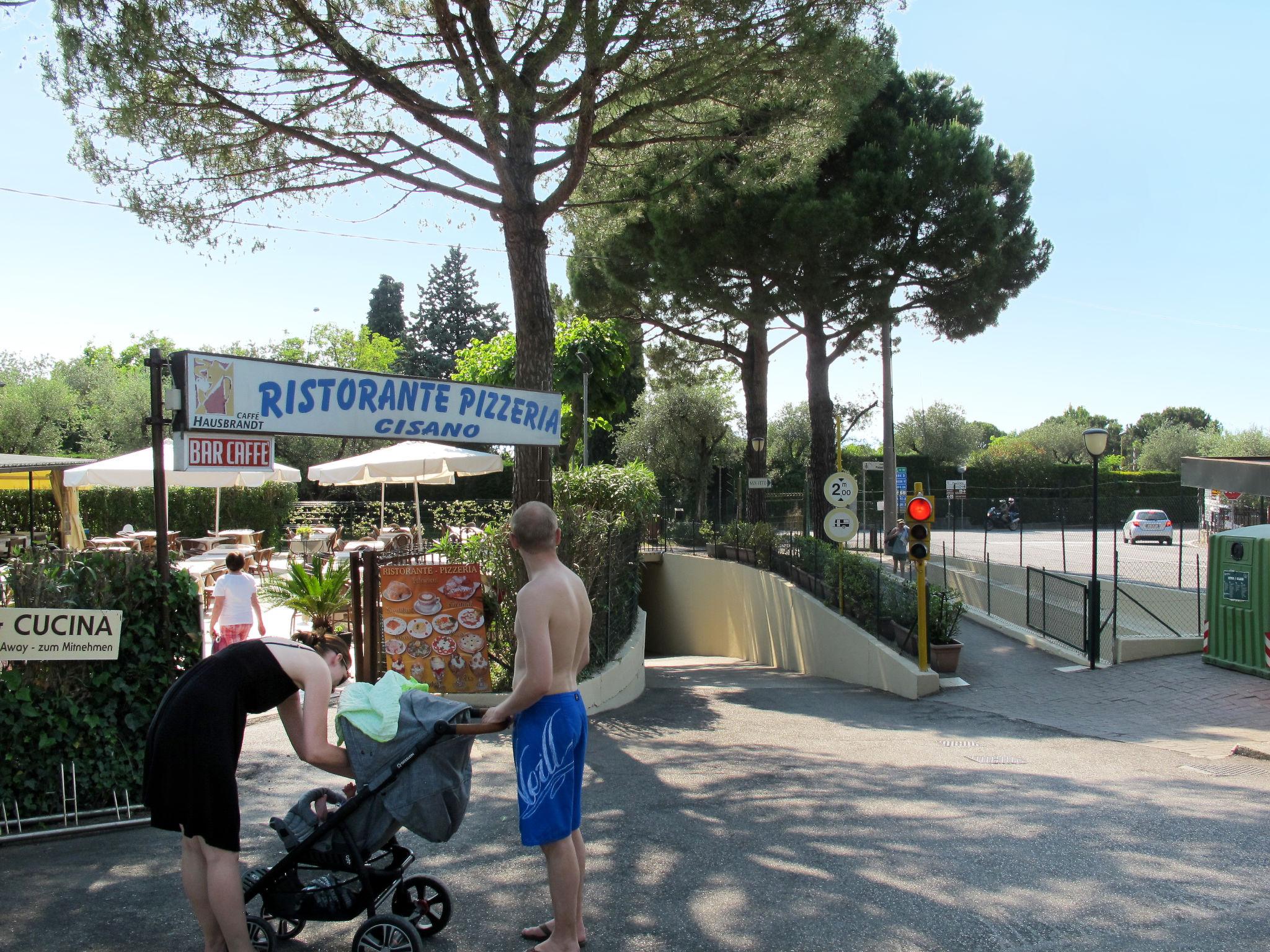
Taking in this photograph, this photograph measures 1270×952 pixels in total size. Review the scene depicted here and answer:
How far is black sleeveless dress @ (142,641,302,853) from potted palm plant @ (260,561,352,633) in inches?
249

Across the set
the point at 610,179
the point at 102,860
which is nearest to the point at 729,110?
the point at 610,179

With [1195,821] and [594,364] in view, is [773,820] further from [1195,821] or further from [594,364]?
[594,364]

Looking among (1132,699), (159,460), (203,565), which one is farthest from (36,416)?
(1132,699)

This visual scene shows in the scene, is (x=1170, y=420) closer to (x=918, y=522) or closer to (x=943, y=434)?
(x=943, y=434)

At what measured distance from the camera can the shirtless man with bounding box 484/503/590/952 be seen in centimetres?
331

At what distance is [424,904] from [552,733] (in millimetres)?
886

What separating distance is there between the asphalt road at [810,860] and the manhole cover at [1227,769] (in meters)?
0.09

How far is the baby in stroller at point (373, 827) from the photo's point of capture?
330 centimetres

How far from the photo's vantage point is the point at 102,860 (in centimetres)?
444

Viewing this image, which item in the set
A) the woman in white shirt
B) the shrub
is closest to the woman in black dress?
the shrub

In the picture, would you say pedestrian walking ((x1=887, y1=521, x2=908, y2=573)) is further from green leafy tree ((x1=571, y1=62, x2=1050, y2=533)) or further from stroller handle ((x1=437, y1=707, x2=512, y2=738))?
stroller handle ((x1=437, y1=707, x2=512, y2=738))

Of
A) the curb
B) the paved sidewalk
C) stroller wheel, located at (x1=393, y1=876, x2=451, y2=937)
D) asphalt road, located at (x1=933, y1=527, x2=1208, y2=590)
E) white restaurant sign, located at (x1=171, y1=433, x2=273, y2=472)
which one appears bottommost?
the paved sidewalk

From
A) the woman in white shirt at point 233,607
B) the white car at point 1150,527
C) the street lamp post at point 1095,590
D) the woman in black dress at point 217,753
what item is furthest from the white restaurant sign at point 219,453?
the white car at point 1150,527

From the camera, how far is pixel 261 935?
11.0 ft
